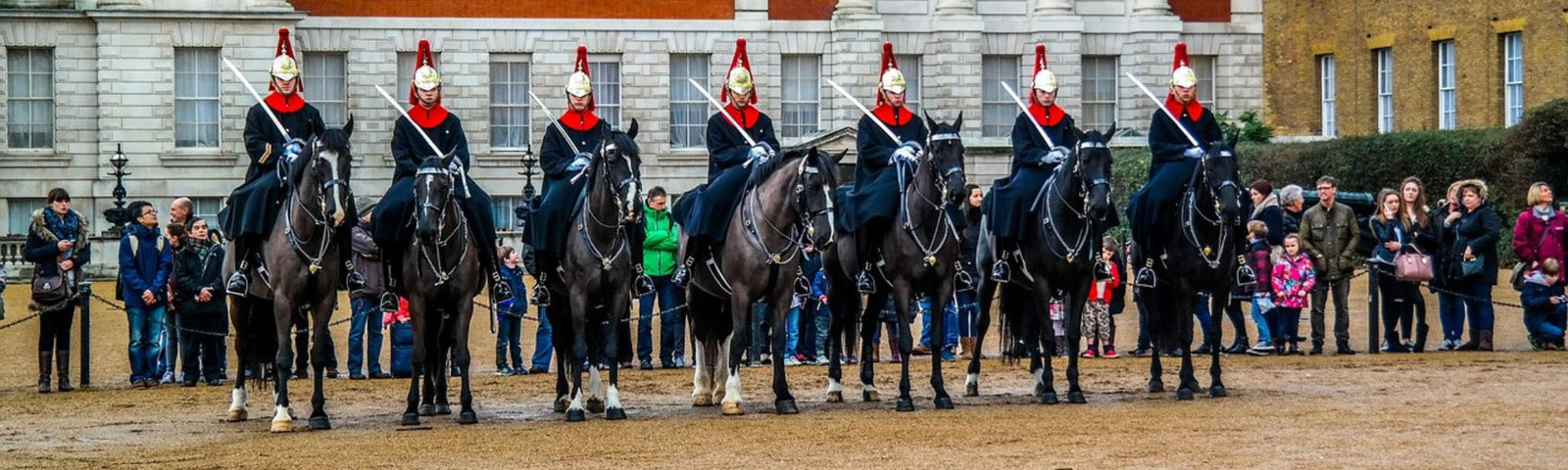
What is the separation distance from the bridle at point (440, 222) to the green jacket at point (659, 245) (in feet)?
19.3

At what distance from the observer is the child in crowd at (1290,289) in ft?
87.3

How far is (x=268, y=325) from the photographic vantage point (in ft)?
67.4

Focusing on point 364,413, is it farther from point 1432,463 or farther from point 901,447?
point 1432,463

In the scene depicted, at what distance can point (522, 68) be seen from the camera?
5575 cm

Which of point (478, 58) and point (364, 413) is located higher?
point (478, 58)

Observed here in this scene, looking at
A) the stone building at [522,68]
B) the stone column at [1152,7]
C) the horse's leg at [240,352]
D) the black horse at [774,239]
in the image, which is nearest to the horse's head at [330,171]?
the horse's leg at [240,352]

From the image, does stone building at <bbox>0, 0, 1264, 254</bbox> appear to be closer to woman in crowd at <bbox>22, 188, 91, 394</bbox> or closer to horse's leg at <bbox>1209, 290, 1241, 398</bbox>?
woman in crowd at <bbox>22, 188, 91, 394</bbox>

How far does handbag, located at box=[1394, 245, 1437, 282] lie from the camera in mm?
26703

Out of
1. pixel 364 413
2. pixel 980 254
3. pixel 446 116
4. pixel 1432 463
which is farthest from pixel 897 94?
pixel 1432 463

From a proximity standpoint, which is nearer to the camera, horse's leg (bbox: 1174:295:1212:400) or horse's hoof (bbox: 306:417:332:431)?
horse's hoof (bbox: 306:417:332:431)

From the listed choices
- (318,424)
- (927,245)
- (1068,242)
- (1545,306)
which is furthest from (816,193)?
(1545,306)

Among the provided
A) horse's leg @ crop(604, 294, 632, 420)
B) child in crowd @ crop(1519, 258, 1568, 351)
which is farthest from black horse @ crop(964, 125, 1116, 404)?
child in crowd @ crop(1519, 258, 1568, 351)

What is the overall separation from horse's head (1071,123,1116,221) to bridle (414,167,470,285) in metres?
4.99

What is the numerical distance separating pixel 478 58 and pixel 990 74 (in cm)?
1196
